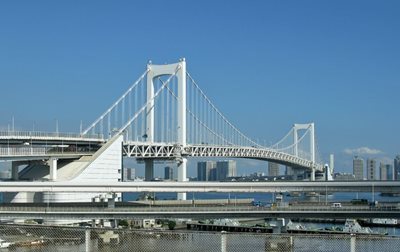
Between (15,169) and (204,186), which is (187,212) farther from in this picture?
(15,169)

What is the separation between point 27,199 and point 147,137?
2439 cm

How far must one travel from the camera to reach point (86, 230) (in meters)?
11.2

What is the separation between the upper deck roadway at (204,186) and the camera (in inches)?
2187

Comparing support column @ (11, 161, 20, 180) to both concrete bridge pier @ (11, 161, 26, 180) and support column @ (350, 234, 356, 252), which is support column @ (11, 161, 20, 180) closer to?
concrete bridge pier @ (11, 161, 26, 180)

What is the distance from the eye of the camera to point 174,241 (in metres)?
11.8

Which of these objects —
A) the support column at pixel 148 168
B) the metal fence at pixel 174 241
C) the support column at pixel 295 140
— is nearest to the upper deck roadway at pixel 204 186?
the support column at pixel 148 168

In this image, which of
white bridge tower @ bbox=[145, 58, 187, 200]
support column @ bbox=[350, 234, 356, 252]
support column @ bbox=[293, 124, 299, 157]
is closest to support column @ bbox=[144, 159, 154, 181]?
white bridge tower @ bbox=[145, 58, 187, 200]

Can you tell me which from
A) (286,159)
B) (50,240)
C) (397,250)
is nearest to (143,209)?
(50,240)

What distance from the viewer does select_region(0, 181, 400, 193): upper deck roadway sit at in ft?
182

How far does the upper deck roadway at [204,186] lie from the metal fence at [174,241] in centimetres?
4260

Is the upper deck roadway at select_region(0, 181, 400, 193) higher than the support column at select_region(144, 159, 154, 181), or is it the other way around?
the support column at select_region(144, 159, 154, 181)

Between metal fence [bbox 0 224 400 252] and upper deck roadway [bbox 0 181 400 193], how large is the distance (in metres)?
42.6

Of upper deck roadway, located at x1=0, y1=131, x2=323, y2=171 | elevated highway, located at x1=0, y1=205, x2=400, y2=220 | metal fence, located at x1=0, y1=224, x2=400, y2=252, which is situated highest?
upper deck roadway, located at x1=0, y1=131, x2=323, y2=171

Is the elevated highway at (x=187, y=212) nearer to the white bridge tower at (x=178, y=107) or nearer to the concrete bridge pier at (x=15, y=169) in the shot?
the concrete bridge pier at (x=15, y=169)
